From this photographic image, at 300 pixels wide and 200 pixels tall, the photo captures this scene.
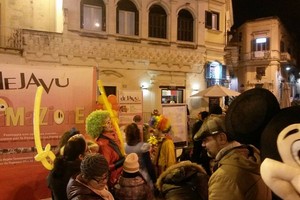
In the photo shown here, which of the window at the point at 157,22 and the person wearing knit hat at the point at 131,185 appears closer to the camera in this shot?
the person wearing knit hat at the point at 131,185

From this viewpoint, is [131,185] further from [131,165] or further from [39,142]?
[39,142]

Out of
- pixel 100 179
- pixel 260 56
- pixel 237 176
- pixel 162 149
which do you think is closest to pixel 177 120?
pixel 162 149

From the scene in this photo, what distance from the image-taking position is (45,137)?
4.61 meters

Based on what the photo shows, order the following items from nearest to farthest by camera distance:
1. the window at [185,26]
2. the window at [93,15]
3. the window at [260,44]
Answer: the window at [93,15], the window at [185,26], the window at [260,44]

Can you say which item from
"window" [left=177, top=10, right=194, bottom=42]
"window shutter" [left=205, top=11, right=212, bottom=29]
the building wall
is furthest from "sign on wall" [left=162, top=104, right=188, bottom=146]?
the building wall

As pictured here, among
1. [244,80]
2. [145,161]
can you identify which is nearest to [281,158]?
[145,161]

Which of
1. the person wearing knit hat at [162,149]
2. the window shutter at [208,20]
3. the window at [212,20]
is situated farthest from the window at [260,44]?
the person wearing knit hat at [162,149]

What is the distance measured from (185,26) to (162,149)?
45.7ft

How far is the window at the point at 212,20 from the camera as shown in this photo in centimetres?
1936

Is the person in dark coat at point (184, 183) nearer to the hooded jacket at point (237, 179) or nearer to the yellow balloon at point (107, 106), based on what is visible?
the hooded jacket at point (237, 179)

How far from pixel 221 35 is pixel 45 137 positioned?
17.5 metres

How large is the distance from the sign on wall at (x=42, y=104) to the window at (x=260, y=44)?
30.4m

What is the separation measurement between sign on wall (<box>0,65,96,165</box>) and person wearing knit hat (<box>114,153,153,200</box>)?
75.0 inches

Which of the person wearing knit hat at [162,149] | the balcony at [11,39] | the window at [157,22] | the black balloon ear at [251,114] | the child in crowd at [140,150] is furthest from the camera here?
the window at [157,22]
